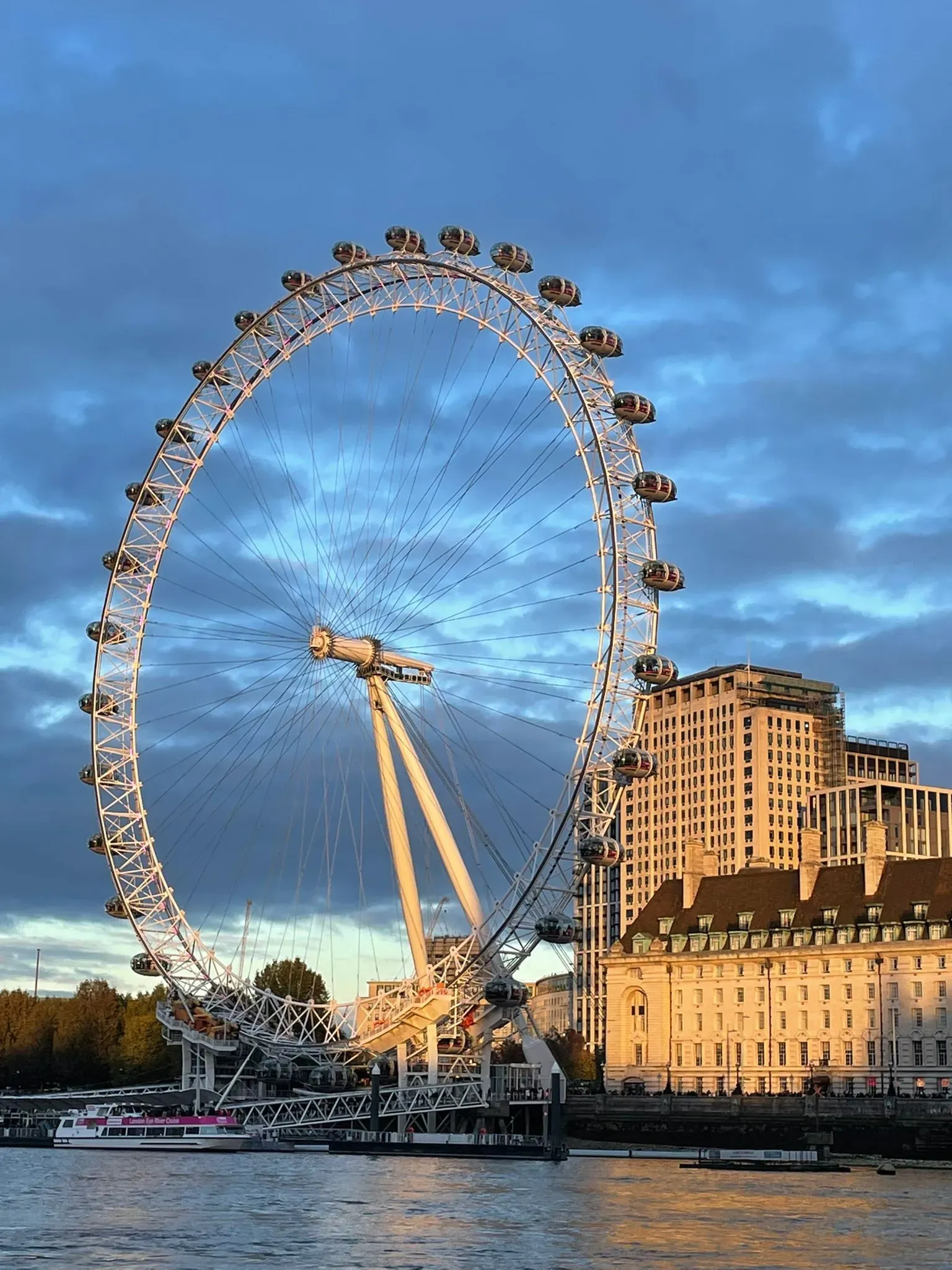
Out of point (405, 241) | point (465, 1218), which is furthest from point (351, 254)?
point (465, 1218)

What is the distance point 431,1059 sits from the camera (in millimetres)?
112062

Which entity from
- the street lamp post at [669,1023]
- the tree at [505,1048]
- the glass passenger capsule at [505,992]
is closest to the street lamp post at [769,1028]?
the street lamp post at [669,1023]

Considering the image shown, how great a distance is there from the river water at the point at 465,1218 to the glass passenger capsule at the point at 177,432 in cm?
3907

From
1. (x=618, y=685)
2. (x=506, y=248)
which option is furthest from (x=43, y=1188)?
(x=506, y=248)

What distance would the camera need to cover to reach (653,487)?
94.8 meters

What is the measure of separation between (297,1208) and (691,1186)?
20371 millimetres

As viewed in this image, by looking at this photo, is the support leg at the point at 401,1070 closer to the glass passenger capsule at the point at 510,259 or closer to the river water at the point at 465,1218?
the river water at the point at 465,1218

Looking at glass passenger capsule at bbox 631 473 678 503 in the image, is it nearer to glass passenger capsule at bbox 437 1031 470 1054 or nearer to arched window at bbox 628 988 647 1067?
glass passenger capsule at bbox 437 1031 470 1054

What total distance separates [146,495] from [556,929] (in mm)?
34786

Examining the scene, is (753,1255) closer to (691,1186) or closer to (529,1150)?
(691,1186)

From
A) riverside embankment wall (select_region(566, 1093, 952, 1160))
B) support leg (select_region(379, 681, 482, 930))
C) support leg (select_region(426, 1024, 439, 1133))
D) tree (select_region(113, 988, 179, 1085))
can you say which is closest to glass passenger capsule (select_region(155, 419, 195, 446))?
support leg (select_region(379, 681, 482, 930))

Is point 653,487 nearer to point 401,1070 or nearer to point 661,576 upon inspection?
point 661,576

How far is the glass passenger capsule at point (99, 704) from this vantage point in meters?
113

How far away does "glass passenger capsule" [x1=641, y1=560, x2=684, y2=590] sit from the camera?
9356 cm
